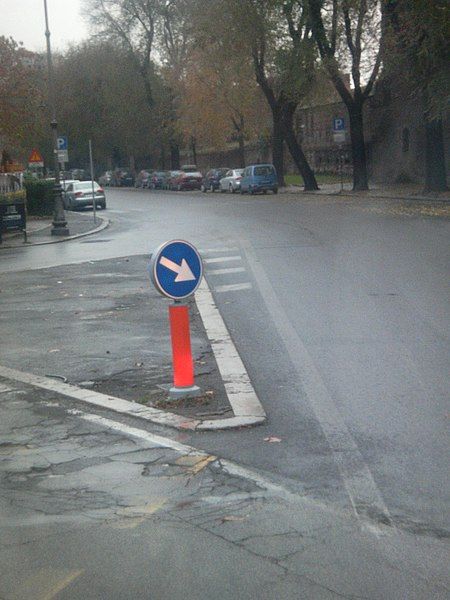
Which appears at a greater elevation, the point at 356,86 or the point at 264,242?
the point at 356,86

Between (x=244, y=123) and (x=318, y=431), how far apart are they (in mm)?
57376

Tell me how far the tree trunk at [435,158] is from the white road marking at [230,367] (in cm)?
2564

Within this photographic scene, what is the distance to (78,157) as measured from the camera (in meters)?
101

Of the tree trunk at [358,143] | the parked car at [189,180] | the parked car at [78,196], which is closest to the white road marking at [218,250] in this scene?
the tree trunk at [358,143]

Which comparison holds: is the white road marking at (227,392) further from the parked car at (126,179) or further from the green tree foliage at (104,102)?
the parked car at (126,179)

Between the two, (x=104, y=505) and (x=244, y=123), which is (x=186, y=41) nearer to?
(x=244, y=123)

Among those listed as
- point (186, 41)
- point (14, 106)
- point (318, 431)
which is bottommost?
point (318, 431)

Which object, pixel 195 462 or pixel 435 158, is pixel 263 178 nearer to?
Answer: pixel 435 158

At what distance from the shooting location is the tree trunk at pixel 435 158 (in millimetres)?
37688

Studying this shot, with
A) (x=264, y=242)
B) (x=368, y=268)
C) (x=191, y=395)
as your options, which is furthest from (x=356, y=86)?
(x=191, y=395)

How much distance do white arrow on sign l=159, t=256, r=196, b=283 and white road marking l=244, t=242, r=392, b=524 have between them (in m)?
1.37

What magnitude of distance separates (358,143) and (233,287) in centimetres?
2990

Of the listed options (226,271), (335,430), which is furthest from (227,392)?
(226,271)

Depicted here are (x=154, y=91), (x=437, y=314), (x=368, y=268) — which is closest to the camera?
(x=437, y=314)
